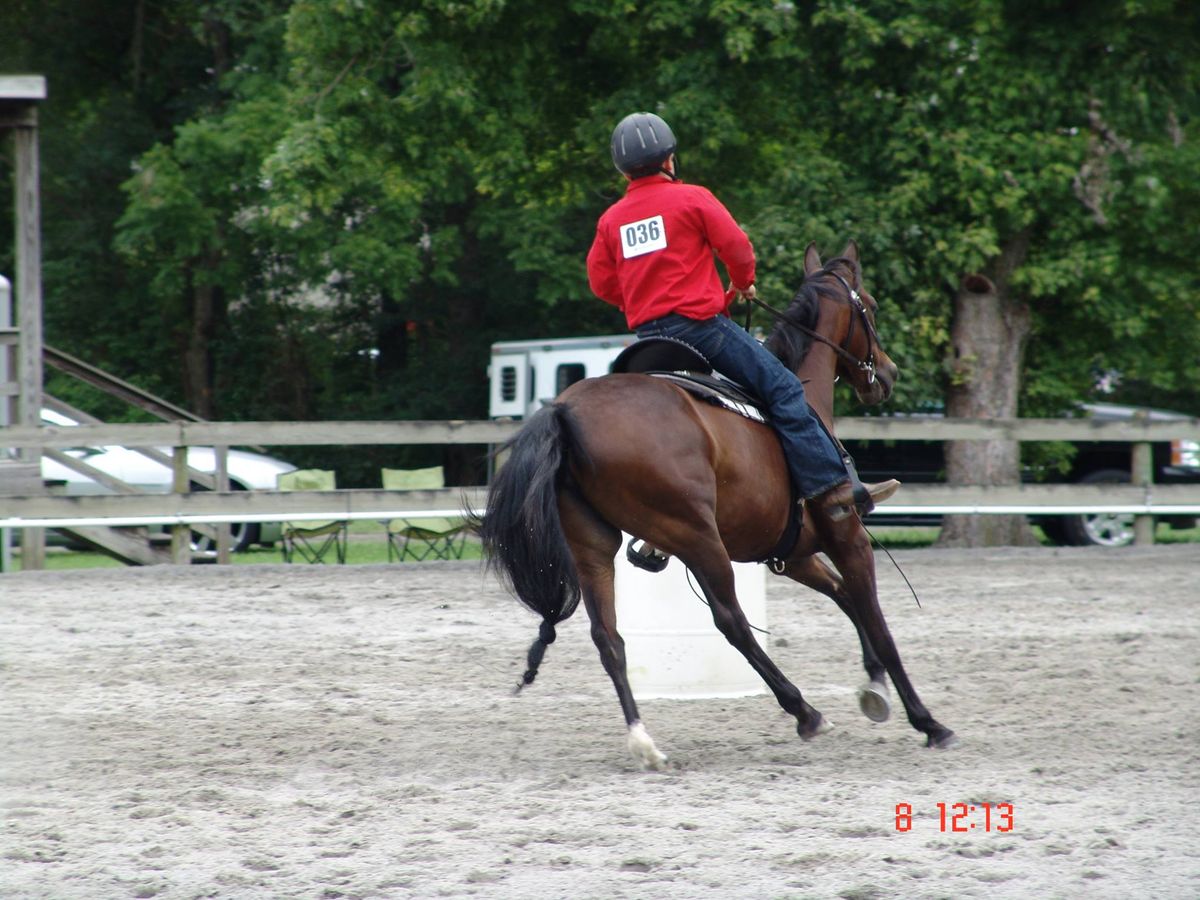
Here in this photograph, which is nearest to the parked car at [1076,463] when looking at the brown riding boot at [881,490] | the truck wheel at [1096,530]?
the truck wheel at [1096,530]

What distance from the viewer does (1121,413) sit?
17.7 m

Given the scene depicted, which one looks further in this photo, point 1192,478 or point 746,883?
point 1192,478

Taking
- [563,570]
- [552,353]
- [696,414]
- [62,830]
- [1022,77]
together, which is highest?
[1022,77]

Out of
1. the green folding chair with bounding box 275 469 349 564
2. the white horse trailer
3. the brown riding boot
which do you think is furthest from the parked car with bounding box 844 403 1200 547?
the brown riding boot

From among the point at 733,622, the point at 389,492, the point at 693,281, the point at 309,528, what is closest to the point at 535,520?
the point at 733,622

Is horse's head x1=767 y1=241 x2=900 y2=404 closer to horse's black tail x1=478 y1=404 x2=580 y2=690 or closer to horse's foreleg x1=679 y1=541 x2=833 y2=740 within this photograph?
horse's foreleg x1=679 y1=541 x2=833 y2=740

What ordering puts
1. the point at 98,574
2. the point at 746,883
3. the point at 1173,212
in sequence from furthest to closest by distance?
the point at 1173,212, the point at 98,574, the point at 746,883

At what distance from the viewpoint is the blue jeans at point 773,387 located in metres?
6.05

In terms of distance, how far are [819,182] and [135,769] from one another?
11189 millimetres

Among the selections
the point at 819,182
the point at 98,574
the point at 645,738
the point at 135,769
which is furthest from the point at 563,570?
the point at 819,182

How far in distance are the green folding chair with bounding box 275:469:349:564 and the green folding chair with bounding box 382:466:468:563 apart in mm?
509

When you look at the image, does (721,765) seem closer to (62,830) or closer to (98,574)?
(62,830)

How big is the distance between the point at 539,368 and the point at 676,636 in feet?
51.4

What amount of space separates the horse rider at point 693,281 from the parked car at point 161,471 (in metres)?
9.60
